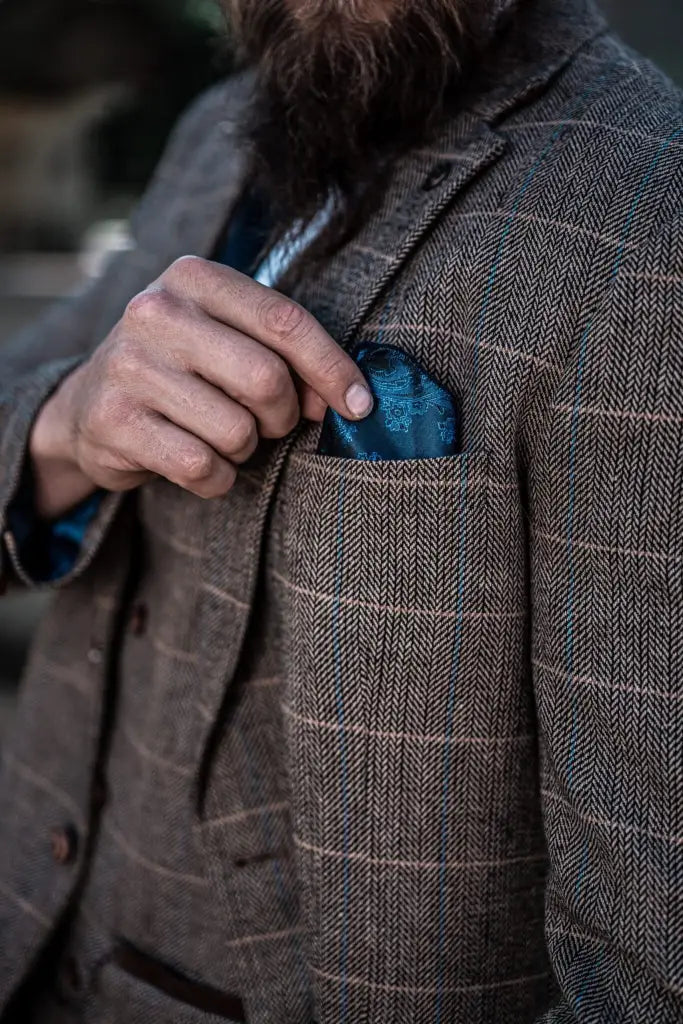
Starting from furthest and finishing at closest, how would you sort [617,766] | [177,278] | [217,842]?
[217,842], [177,278], [617,766]

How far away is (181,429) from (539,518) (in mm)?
358

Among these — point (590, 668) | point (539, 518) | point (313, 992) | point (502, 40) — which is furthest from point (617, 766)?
point (502, 40)

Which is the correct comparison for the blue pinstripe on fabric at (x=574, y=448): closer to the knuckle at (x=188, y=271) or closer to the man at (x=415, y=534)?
the man at (x=415, y=534)

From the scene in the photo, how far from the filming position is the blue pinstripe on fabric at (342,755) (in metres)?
0.90

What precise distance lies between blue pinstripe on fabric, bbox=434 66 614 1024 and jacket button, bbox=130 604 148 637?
1.57 ft

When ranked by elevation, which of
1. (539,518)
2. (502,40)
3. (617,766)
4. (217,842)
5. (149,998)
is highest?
(502,40)

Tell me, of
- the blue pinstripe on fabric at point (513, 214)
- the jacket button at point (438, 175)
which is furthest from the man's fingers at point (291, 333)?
the jacket button at point (438, 175)

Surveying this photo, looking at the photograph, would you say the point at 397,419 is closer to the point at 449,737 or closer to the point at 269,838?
the point at 449,737

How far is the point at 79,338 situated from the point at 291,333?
80cm

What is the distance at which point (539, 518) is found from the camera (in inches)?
33.4

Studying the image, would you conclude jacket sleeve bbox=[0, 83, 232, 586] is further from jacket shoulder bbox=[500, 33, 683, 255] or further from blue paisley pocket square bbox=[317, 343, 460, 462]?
jacket shoulder bbox=[500, 33, 683, 255]

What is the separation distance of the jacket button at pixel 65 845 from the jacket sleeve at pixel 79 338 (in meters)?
0.34

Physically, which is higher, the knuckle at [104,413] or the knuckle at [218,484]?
the knuckle at [104,413]

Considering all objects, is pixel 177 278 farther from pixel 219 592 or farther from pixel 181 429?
pixel 219 592
